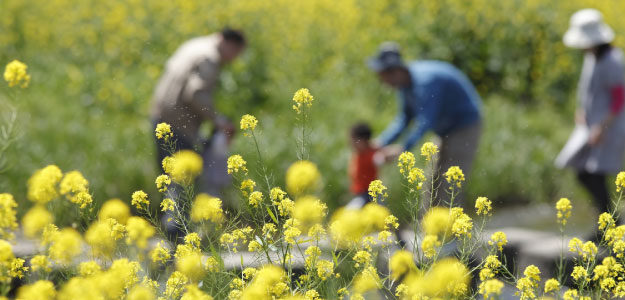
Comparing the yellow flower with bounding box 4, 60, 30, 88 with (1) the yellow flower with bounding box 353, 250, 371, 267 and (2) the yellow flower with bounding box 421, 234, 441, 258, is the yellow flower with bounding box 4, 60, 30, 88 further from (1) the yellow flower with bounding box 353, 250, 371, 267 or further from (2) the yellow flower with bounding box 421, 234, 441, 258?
(2) the yellow flower with bounding box 421, 234, 441, 258

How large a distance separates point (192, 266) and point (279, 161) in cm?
339

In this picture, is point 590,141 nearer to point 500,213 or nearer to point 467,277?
point 500,213

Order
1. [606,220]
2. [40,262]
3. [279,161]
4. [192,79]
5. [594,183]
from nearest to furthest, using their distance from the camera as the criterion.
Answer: [40,262], [606,220], [192,79], [594,183], [279,161]

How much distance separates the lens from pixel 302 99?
1791 millimetres

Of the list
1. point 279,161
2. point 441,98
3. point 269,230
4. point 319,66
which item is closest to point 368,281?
point 269,230

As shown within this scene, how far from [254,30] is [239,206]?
21.0ft

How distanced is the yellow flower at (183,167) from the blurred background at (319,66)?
316 centimetres

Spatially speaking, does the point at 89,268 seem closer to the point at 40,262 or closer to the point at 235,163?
the point at 40,262

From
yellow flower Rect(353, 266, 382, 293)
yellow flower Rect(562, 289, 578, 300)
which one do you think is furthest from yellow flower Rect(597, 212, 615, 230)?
yellow flower Rect(353, 266, 382, 293)

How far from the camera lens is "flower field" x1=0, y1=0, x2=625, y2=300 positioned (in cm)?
165

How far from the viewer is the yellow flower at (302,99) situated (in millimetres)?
1778

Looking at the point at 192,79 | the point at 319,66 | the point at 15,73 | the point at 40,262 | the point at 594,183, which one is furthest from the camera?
the point at 319,66

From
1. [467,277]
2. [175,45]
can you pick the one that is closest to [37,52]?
[175,45]

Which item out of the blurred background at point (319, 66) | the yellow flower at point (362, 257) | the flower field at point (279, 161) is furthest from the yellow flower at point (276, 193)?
the blurred background at point (319, 66)
